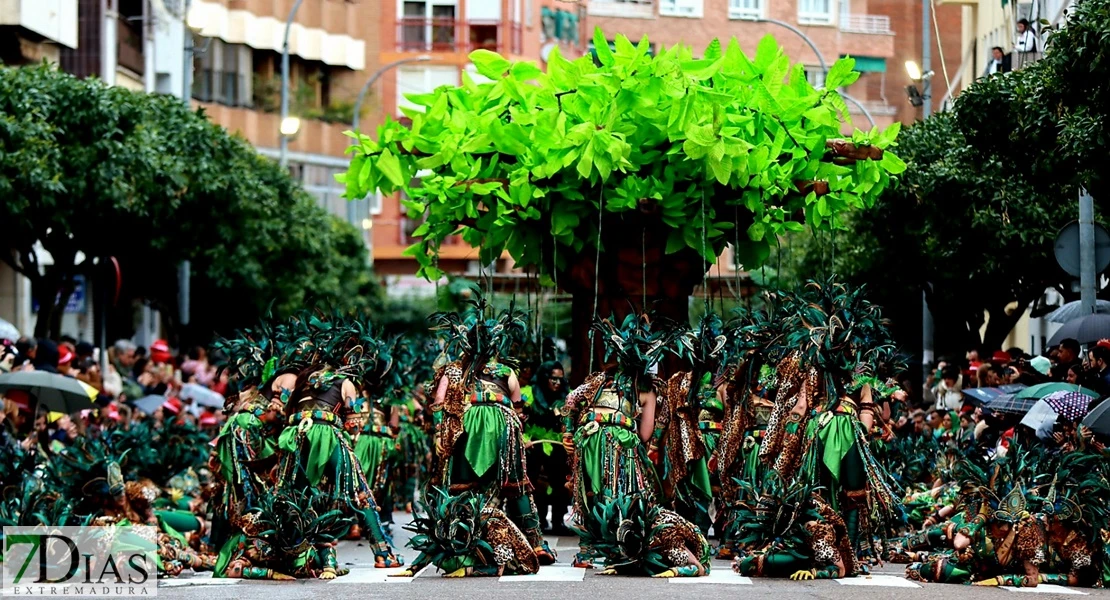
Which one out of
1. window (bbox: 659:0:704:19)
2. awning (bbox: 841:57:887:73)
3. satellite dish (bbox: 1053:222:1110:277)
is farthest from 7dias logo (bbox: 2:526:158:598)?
awning (bbox: 841:57:887:73)

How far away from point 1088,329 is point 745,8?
106 ft

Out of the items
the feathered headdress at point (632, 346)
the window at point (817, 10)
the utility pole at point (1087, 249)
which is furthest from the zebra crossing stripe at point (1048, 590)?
the window at point (817, 10)

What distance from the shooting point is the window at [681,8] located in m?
44.7

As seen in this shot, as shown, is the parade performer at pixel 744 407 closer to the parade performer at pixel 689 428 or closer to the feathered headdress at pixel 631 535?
the parade performer at pixel 689 428

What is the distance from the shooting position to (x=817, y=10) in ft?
207

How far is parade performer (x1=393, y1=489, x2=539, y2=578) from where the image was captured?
16516 mm

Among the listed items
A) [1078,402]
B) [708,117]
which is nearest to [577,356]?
[708,117]

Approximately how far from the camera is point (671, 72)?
19.3m

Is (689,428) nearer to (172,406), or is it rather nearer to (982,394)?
(982,394)

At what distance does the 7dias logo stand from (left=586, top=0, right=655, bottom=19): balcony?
35.7 metres

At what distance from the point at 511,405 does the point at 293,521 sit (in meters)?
2.07

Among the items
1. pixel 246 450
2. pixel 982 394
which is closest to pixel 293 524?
pixel 246 450

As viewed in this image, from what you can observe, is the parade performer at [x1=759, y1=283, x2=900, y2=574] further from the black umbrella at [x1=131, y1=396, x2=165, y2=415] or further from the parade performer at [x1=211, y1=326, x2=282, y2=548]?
the black umbrella at [x1=131, y1=396, x2=165, y2=415]

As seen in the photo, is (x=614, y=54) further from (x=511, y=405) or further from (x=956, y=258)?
(x=956, y=258)
